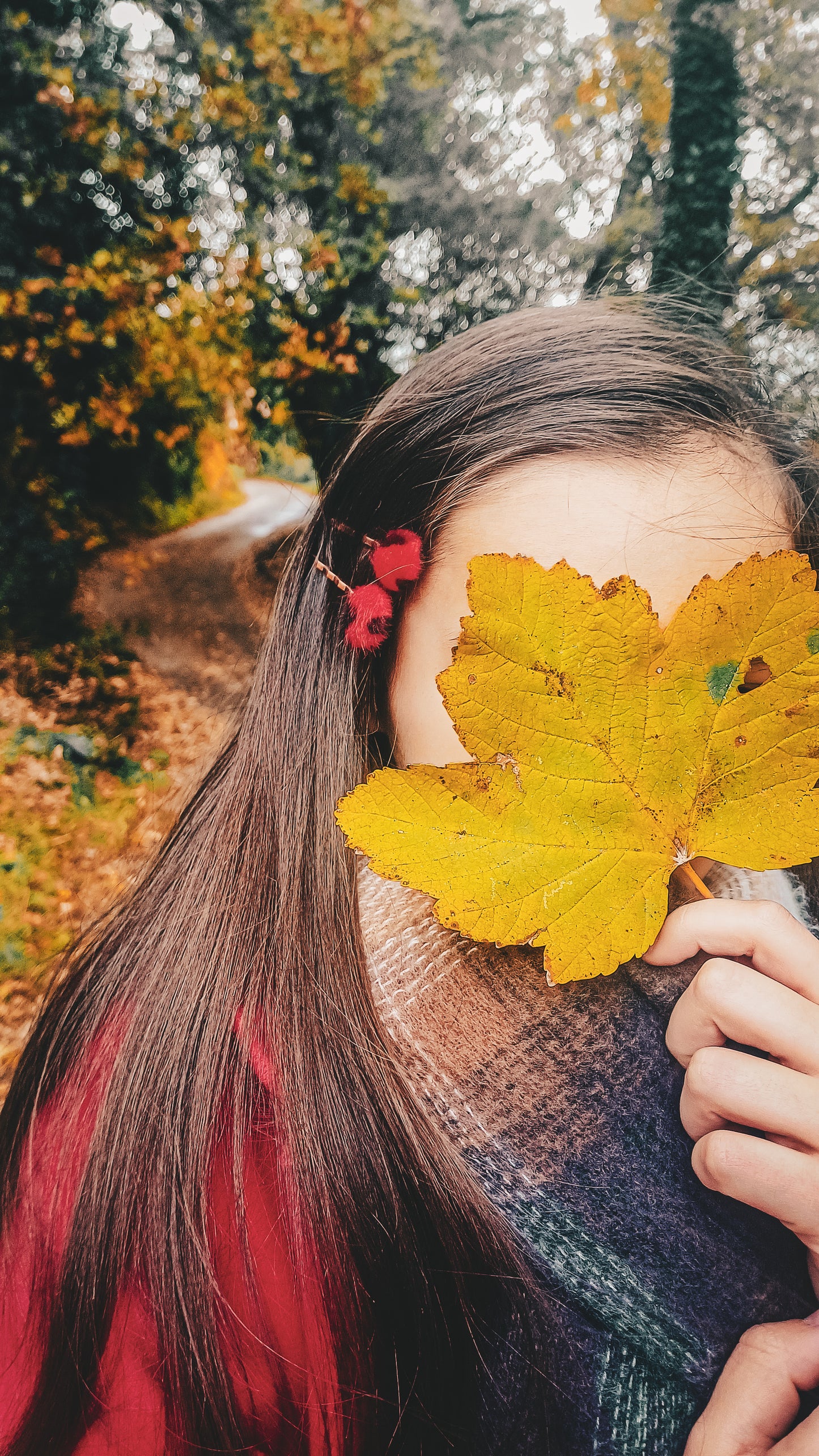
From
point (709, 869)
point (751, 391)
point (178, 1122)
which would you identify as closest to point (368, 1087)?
point (178, 1122)

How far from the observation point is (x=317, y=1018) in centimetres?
61

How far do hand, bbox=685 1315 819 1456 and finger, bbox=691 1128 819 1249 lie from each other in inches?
4.3

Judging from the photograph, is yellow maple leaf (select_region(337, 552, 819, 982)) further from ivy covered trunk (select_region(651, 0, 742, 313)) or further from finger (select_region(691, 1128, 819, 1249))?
ivy covered trunk (select_region(651, 0, 742, 313))

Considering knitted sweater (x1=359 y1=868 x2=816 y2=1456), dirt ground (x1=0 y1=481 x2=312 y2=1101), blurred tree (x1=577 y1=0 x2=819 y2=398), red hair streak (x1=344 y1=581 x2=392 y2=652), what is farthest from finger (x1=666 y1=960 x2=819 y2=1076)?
blurred tree (x1=577 y1=0 x2=819 y2=398)

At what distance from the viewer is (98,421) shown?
0.81 meters

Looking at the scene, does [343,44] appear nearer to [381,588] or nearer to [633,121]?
[633,121]

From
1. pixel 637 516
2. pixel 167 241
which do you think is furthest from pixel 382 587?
pixel 167 241

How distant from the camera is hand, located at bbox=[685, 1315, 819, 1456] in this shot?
0.39 meters

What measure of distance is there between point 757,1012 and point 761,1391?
0.88 ft

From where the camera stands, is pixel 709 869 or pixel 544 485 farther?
pixel 709 869

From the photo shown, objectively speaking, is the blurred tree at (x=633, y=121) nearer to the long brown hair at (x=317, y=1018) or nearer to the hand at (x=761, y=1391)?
the long brown hair at (x=317, y=1018)

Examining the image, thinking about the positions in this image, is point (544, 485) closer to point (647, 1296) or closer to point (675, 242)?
point (675, 242)

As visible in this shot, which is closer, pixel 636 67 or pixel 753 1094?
pixel 753 1094

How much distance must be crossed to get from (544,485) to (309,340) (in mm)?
471
